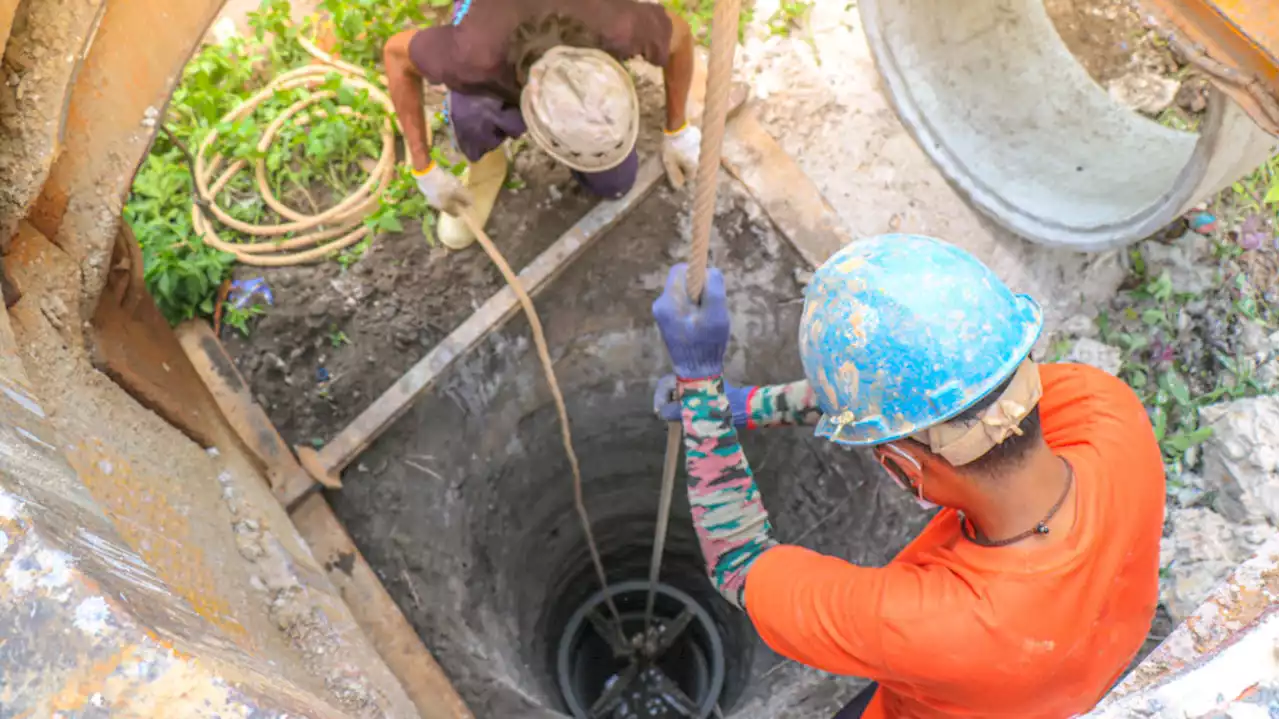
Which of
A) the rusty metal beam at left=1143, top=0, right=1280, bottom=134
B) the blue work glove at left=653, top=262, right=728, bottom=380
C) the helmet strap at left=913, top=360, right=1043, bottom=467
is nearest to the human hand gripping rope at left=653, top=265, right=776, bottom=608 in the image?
the blue work glove at left=653, top=262, right=728, bottom=380

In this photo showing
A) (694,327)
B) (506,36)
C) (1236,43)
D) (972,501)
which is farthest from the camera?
(506,36)

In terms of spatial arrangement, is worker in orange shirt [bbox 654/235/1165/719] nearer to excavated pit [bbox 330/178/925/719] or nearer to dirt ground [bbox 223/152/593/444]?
excavated pit [bbox 330/178/925/719]

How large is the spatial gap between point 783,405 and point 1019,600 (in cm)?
99

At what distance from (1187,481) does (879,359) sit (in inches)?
80.2

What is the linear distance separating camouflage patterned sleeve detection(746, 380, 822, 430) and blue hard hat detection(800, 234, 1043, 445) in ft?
2.48

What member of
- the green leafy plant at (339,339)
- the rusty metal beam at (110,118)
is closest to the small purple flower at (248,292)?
the green leafy plant at (339,339)

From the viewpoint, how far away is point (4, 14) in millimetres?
1516

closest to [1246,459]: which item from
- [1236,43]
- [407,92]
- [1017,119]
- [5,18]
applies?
[1236,43]

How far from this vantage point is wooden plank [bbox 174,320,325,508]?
101 inches

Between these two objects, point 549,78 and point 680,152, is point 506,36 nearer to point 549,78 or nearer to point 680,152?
point 549,78

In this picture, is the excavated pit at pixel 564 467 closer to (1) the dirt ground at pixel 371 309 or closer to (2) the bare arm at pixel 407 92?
(1) the dirt ground at pixel 371 309

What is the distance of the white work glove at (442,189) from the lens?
2855 millimetres

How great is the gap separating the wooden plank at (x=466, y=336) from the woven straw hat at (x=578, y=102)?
519 mm

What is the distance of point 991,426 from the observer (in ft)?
4.80
